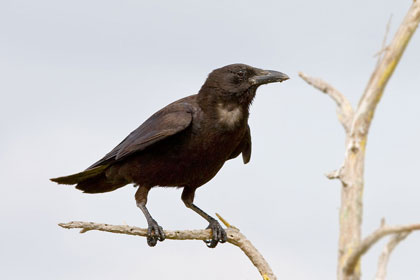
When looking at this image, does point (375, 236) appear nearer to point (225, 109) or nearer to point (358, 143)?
point (358, 143)

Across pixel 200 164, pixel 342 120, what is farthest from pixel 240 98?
pixel 342 120

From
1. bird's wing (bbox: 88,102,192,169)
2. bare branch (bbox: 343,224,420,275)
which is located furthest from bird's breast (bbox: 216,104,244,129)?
bare branch (bbox: 343,224,420,275)

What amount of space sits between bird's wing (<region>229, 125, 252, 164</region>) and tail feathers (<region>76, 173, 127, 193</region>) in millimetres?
1306

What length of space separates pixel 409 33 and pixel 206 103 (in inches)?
135

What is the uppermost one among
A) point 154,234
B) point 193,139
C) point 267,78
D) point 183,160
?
point 267,78

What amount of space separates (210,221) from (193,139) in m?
0.99

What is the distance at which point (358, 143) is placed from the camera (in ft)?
15.2

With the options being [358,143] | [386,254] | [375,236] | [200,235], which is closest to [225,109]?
[200,235]

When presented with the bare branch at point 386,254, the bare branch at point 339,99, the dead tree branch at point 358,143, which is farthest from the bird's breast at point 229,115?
the bare branch at point 386,254

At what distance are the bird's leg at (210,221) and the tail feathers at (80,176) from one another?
3.06ft

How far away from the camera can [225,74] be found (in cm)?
801

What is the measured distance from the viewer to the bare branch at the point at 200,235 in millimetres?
6445

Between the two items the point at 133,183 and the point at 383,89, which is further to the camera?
the point at 133,183

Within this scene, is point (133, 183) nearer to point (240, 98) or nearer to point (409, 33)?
point (240, 98)
